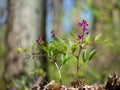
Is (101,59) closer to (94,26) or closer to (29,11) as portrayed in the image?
(94,26)

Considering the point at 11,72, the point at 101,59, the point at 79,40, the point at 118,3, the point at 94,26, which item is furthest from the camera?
the point at 94,26

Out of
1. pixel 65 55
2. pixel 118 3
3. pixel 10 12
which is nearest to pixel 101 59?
pixel 118 3

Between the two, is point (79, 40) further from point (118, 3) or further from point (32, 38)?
point (118, 3)

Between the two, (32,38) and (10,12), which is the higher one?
(10,12)

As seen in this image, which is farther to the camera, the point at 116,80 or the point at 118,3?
the point at 118,3

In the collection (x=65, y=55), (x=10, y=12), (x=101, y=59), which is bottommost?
(x=101, y=59)

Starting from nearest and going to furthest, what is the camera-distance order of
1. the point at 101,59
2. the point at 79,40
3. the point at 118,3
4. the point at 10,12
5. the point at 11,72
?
the point at 79,40, the point at 11,72, the point at 10,12, the point at 118,3, the point at 101,59
